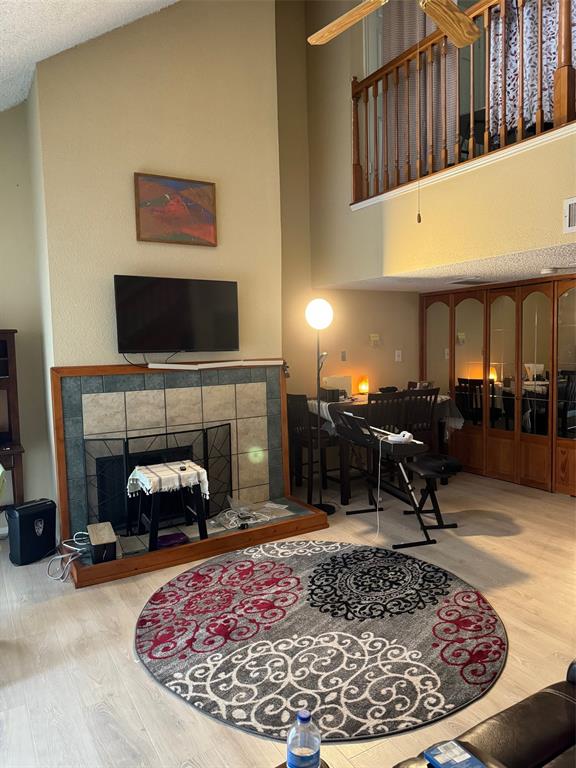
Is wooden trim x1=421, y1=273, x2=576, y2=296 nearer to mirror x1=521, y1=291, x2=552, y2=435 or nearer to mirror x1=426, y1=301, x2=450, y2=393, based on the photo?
mirror x1=521, y1=291, x2=552, y2=435

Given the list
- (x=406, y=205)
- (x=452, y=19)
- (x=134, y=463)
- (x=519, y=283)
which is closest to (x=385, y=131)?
(x=406, y=205)

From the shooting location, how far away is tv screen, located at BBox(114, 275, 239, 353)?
391 cm

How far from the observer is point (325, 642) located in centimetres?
265

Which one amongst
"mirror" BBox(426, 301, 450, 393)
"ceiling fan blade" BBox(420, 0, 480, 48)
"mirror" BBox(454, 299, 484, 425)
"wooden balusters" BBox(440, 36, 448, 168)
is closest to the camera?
"ceiling fan blade" BBox(420, 0, 480, 48)

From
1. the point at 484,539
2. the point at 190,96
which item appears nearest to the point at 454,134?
the point at 190,96

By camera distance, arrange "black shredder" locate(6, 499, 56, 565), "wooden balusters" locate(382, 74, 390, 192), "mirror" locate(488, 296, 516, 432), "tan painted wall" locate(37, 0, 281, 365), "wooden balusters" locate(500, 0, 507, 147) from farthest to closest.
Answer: "mirror" locate(488, 296, 516, 432) < "wooden balusters" locate(382, 74, 390, 192) < "tan painted wall" locate(37, 0, 281, 365) < "black shredder" locate(6, 499, 56, 565) < "wooden balusters" locate(500, 0, 507, 147)

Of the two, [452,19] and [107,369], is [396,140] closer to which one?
[452,19]

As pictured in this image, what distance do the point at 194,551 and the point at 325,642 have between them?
1371mm

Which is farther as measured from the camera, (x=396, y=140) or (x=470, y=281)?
(x=470, y=281)

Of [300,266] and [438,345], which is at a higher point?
[300,266]

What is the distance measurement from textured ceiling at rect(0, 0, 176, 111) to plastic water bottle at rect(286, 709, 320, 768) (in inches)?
135

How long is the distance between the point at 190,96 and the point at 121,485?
3.15 meters

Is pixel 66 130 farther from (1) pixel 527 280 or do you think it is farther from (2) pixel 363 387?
(1) pixel 527 280

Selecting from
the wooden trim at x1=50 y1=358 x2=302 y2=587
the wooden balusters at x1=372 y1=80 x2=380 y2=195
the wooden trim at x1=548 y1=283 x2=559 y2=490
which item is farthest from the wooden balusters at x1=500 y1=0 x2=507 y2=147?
the wooden trim at x1=50 y1=358 x2=302 y2=587
